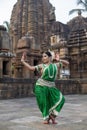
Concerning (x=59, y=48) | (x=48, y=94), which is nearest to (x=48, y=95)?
(x=48, y=94)

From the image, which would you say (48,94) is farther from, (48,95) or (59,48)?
(59,48)

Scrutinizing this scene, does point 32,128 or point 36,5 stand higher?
point 36,5

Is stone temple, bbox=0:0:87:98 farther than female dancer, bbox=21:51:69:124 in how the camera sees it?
Yes

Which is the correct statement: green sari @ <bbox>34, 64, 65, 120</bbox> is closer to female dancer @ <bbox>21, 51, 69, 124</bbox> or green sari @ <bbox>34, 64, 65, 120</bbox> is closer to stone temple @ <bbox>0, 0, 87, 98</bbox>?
female dancer @ <bbox>21, 51, 69, 124</bbox>

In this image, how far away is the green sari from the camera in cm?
594

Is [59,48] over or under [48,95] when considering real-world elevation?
over

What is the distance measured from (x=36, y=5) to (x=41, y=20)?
261 cm

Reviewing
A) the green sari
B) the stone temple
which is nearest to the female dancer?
the green sari

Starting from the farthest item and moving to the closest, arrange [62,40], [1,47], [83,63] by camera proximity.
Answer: [62,40] < [83,63] < [1,47]

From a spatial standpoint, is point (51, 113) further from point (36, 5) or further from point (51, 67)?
point (36, 5)

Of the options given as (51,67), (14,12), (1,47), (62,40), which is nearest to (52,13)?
(14,12)

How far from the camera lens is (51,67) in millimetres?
6105

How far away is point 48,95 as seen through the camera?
6051 millimetres

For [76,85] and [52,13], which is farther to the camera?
[52,13]
